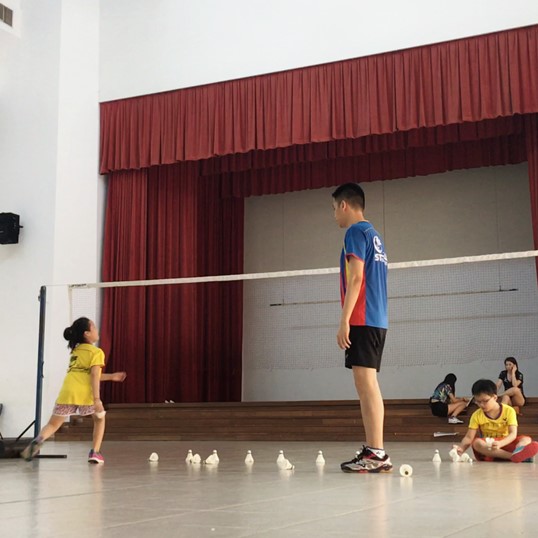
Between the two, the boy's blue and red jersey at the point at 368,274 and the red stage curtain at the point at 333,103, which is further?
the red stage curtain at the point at 333,103

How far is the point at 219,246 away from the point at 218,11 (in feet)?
15.1

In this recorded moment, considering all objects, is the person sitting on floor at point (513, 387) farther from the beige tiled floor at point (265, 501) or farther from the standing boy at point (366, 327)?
the standing boy at point (366, 327)

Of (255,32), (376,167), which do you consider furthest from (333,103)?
(376,167)

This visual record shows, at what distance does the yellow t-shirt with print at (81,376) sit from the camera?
19.7ft

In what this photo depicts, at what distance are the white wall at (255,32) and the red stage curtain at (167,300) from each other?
167 cm

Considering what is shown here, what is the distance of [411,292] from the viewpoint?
Answer: 13258 millimetres

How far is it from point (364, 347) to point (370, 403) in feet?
1.05

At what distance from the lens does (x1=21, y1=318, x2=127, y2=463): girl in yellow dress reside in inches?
234

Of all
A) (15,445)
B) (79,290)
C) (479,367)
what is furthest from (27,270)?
(479,367)

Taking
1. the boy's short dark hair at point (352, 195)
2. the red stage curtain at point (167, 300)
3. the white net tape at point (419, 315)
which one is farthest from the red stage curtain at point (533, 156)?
the boy's short dark hair at point (352, 195)

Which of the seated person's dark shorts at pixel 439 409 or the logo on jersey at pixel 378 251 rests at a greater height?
the logo on jersey at pixel 378 251

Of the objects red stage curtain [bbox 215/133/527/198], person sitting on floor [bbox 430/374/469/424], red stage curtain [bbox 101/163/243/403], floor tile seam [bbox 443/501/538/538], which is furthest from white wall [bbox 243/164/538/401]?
floor tile seam [bbox 443/501/538/538]

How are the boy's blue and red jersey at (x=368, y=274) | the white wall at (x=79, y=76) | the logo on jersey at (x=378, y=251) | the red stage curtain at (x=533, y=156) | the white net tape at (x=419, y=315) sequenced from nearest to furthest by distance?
the boy's blue and red jersey at (x=368, y=274), the logo on jersey at (x=378, y=251), the red stage curtain at (x=533, y=156), the white wall at (x=79, y=76), the white net tape at (x=419, y=315)

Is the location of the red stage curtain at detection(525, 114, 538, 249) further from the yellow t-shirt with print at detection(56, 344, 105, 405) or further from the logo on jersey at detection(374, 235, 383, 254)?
the yellow t-shirt with print at detection(56, 344, 105, 405)
